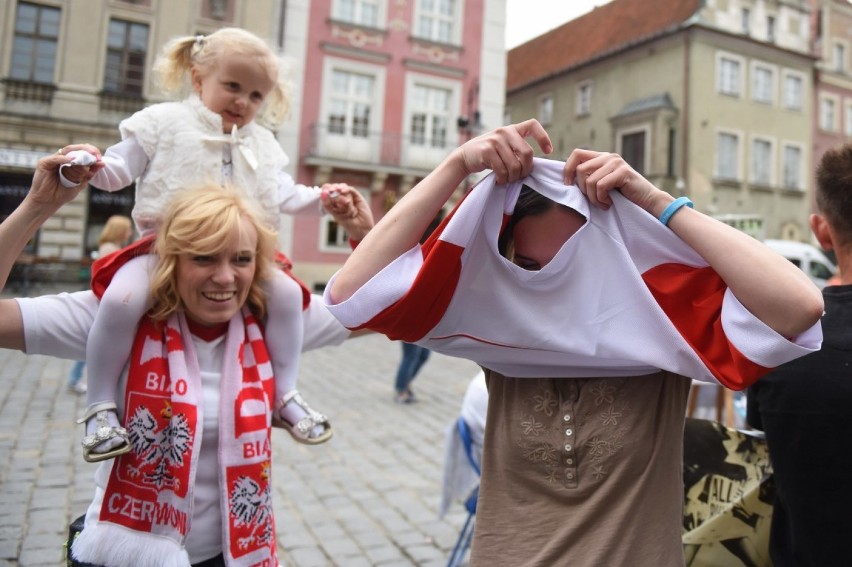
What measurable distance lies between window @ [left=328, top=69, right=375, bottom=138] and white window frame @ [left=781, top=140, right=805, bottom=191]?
18.4 meters

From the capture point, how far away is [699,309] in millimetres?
1347

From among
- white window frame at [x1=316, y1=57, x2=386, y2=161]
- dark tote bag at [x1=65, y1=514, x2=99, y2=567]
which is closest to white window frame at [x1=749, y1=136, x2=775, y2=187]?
white window frame at [x1=316, y1=57, x2=386, y2=161]

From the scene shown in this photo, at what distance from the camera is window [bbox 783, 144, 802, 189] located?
28.4m

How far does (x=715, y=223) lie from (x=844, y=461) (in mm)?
748

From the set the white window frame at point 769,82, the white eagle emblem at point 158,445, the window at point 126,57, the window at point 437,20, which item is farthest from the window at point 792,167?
the white eagle emblem at point 158,445

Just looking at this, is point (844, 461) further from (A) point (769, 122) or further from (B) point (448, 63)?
(A) point (769, 122)

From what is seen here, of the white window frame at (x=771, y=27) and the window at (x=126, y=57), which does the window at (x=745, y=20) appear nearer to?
the white window frame at (x=771, y=27)

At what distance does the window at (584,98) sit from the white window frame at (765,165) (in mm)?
7068

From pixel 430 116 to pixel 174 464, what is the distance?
70.6 ft

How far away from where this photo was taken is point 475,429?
3.16 m

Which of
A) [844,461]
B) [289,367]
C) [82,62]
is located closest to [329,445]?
[289,367]

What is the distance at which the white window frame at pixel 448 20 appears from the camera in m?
21.9

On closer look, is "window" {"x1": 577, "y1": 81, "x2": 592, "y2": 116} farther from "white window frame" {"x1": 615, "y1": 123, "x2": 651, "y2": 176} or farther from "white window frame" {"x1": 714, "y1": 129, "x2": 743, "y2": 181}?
"white window frame" {"x1": 714, "y1": 129, "x2": 743, "y2": 181}

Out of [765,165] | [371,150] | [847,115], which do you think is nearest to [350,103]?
[371,150]
